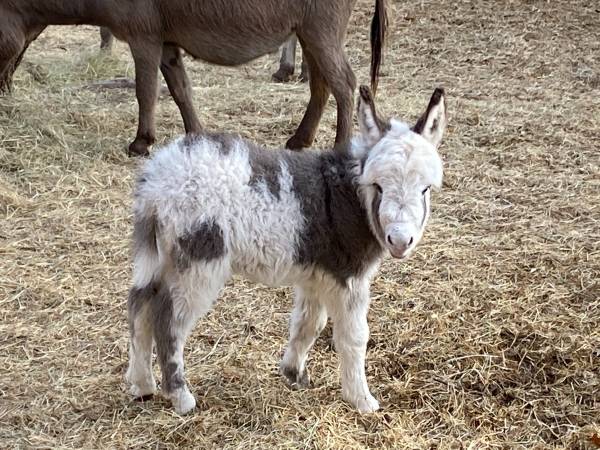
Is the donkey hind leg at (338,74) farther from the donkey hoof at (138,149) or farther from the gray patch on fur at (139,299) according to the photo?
the gray patch on fur at (139,299)

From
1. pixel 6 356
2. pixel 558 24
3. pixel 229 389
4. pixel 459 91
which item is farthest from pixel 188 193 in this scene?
pixel 558 24

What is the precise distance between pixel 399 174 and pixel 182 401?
3.71ft

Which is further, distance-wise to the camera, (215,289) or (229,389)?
(229,389)

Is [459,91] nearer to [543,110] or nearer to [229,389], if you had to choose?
[543,110]

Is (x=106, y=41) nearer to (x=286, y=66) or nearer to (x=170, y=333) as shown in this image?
(x=286, y=66)

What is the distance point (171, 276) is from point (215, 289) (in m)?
0.16

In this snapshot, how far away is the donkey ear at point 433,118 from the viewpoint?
3.08 metres

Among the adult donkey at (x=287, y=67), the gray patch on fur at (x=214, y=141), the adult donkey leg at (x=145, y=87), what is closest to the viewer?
the gray patch on fur at (x=214, y=141)

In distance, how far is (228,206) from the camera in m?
3.02

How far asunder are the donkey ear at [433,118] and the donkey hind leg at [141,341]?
110 cm

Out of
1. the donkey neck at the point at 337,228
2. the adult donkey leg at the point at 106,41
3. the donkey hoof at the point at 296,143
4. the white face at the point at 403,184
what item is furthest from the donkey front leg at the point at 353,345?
the adult donkey leg at the point at 106,41

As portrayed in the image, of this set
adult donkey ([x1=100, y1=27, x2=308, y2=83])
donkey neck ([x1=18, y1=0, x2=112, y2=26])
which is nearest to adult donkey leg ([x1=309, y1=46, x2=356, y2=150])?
donkey neck ([x1=18, y1=0, x2=112, y2=26])

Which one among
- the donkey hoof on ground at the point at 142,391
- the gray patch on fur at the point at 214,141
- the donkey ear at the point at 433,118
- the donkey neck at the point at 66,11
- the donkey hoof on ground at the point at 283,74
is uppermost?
the donkey ear at the point at 433,118

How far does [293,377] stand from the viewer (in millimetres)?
3500
